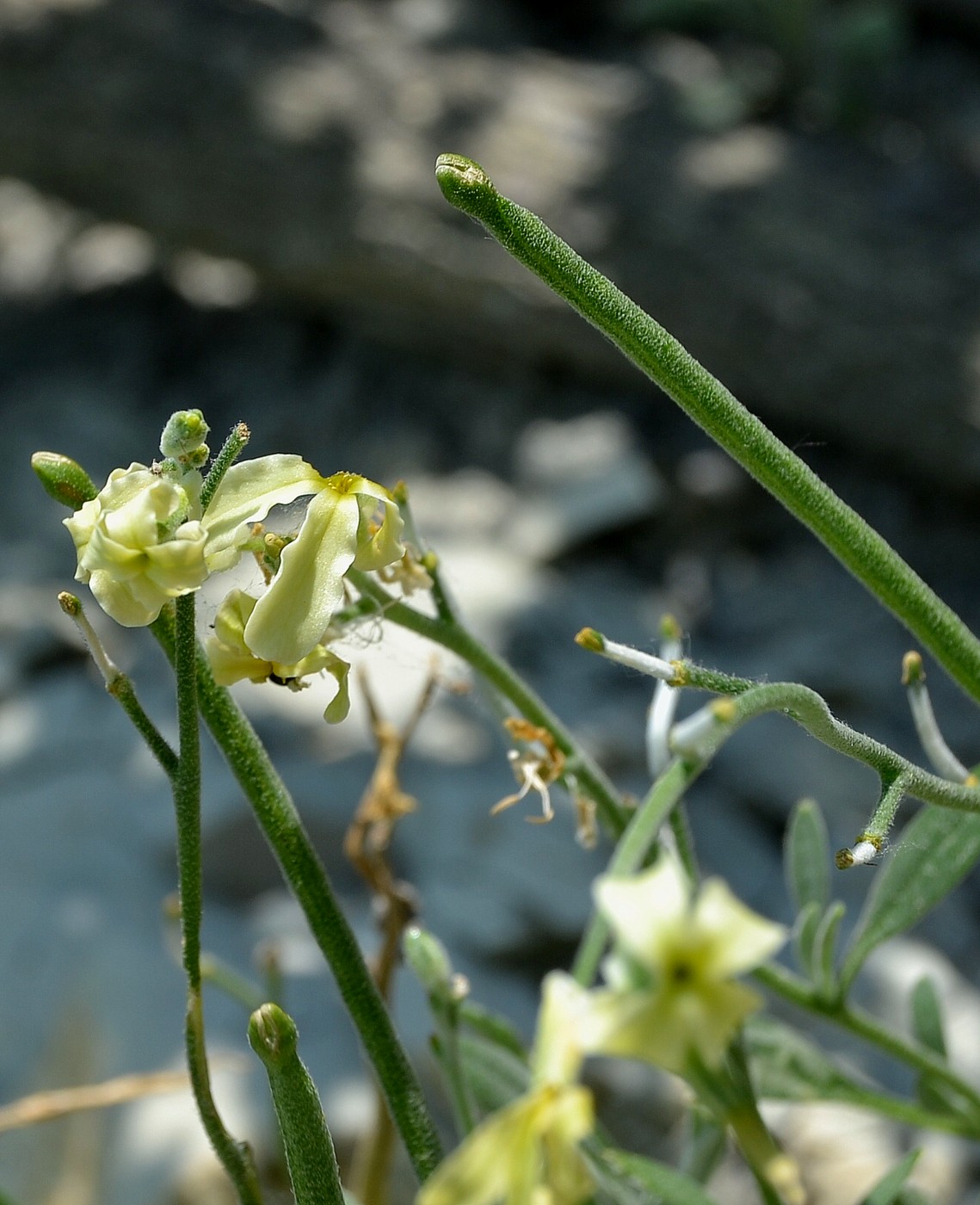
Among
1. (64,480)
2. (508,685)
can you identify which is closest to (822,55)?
(508,685)

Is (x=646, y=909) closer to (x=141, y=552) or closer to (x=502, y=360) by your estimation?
(x=141, y=552)

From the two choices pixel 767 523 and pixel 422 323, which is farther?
pixel 422 323

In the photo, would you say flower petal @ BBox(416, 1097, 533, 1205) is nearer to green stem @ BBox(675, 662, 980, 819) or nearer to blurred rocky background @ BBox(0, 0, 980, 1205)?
green stem @ BBox(675, 662, 980, 819)

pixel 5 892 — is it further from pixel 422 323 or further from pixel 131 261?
pixel 131 261

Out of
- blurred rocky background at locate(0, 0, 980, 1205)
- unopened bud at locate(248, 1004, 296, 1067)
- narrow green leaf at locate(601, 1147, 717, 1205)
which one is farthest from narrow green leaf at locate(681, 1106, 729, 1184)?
blurred rocky background at locate(0, 0, 980, 1205)

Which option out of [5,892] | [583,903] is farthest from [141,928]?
[583,903]

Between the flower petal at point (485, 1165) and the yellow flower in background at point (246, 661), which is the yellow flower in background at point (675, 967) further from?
the yellow flower in background at point (246, 661)
